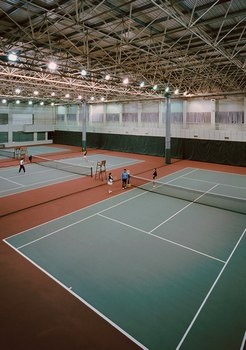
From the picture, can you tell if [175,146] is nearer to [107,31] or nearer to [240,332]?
[107,31]

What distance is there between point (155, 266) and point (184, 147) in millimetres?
29770

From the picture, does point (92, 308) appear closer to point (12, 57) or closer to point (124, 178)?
point (124, 178)

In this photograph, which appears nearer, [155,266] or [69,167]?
[155,266]

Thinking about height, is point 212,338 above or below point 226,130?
below

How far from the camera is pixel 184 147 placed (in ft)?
123

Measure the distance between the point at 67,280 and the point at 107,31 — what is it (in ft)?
42.7

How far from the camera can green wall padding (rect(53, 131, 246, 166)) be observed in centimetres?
3275

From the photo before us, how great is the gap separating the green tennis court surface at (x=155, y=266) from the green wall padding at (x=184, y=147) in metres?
19.4

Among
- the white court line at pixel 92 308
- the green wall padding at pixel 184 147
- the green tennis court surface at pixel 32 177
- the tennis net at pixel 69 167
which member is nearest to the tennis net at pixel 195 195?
the tennis net at pixel 69 167

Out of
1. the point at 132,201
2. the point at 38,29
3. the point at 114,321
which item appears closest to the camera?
the point at 114,321

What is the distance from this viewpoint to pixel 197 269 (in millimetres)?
9492

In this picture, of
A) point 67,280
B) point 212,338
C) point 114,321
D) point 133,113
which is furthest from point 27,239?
point 133,113

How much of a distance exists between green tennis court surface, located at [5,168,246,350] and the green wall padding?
63.7ft

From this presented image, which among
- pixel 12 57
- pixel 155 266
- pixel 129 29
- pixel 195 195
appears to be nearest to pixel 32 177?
pixel 12 57
